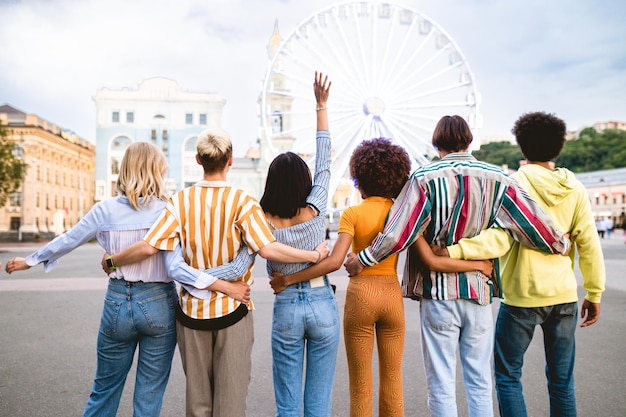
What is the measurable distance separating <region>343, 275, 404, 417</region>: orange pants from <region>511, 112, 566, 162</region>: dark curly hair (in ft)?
3.90

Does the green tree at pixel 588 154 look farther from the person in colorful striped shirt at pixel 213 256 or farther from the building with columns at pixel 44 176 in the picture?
the person in colorful striped shirt at pixel 213 256

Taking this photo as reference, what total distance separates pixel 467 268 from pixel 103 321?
2087 millimetres

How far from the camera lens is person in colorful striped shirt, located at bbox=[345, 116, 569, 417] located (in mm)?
2920

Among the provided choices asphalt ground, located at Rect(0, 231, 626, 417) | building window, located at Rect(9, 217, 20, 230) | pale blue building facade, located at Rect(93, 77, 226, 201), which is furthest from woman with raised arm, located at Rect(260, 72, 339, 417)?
pale blue building facade, located at Rect(93, 77, 226, 201)

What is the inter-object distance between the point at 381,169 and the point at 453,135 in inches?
19.0

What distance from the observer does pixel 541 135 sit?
3244mm

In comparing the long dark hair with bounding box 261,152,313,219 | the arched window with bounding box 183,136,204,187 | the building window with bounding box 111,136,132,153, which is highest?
the building window with bounding box 111,136,132,153

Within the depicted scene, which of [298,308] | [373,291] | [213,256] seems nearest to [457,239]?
[373,291]

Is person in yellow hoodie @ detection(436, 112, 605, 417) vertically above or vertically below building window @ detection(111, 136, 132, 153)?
below

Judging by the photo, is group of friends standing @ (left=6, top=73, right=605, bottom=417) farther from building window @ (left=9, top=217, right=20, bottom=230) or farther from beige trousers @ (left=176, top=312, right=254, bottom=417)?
building window @ (left=9, top=217, right=20, bottom=230)

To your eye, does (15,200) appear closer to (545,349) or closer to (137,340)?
(137,340)

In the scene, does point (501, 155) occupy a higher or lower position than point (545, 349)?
higher

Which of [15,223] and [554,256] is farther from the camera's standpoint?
[15,223]

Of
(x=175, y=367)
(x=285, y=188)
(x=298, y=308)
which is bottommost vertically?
(x=175, y=367)
